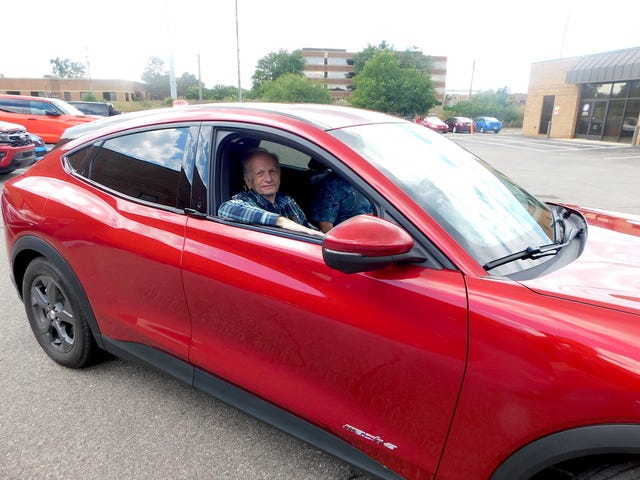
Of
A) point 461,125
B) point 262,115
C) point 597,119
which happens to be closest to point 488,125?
point 461,125

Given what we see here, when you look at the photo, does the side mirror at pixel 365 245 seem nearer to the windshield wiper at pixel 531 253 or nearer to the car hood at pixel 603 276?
the windshield wiper at pixel 531 253

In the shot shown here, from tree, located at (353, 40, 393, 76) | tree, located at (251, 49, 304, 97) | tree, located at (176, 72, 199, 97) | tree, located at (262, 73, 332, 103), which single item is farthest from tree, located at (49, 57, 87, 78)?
tree, located at (262, 73, 332, 103)

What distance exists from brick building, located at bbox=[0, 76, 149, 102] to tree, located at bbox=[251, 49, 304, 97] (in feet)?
76.3

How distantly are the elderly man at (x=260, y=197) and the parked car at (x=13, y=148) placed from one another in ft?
30.4

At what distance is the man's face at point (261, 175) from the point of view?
2.18 meters

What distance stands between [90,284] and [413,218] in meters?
1.82

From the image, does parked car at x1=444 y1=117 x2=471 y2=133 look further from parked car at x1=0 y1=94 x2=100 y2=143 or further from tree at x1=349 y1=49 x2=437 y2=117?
parked car at x1=0 y1=94 x2=100 y2=143

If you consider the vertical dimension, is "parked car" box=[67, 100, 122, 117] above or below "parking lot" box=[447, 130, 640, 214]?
above

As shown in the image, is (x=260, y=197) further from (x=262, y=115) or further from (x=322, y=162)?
(x=322, y=162)

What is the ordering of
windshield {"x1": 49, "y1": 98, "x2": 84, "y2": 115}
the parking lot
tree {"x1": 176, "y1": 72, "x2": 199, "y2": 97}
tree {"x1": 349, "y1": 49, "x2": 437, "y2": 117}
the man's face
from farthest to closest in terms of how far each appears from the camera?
tree {"x1": 176, "y1": 72, "x2": 199, "y2": 97}, tree {"x1": 349, "y1": 49, "x2": 437, "y2": 117}, windshield {"x1": 49, "y1": 98, "x2": 84, "y2": 115}, the parking lot, the man's face

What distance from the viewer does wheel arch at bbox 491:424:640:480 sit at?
3.69ft

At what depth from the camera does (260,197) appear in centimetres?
215

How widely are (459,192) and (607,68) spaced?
3078 cm

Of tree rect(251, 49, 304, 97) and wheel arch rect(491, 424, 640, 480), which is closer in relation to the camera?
wheel arch rect(491, 424, 640, 480)
